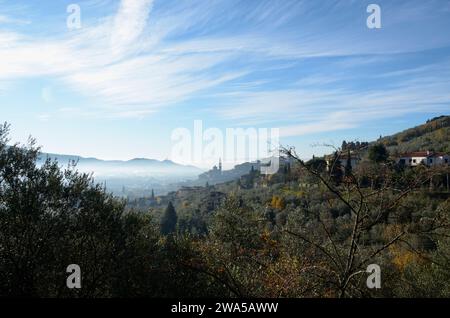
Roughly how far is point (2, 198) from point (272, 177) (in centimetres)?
12559

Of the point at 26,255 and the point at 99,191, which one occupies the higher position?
the point at 99,191

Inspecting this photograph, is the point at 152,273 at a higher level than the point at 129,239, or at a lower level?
lower

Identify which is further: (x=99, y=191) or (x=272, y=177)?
(x=272, y=177)

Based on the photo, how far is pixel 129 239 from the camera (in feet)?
55.3

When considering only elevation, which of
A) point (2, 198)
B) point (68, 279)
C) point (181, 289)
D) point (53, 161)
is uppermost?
point (53, 161)

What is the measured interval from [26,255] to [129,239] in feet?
14.2

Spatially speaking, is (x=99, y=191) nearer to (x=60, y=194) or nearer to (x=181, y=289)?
(x=60, y=194)

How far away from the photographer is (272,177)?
449ft

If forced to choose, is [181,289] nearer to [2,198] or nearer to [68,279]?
[68,279]
